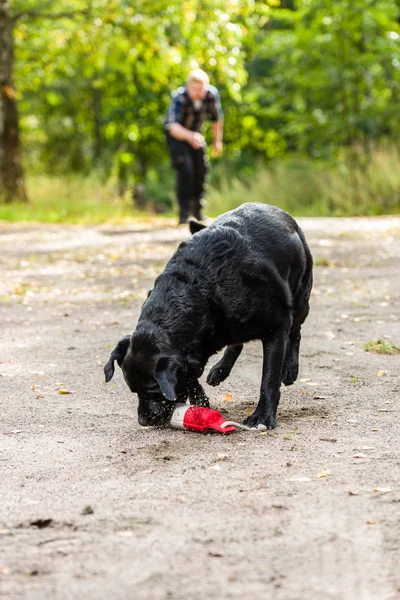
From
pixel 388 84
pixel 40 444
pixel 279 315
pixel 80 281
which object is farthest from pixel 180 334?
pixel 388 84

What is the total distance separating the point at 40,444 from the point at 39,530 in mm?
1292

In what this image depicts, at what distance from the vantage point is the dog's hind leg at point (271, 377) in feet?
15.8

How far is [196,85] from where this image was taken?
14.3 metres

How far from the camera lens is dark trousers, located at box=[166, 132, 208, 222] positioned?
14953mm

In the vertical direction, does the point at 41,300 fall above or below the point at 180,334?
below

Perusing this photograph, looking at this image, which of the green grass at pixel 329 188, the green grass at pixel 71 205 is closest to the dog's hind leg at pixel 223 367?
the green grass at pixel 71 205

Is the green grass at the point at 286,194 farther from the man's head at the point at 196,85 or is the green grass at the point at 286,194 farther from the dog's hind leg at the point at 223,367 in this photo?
the dog's hind leg at the point at 223,367

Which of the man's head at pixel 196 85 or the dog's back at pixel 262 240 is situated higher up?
the man's head at pixel 196 85

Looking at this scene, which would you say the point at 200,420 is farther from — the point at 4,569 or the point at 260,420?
the point at 4,569

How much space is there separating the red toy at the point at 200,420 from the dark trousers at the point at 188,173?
1052 centimetres

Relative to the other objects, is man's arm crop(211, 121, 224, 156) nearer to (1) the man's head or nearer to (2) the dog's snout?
(1) the man's head

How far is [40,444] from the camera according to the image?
15.3 feet

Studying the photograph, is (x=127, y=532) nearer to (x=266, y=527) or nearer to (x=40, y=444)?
(x=266, y=527)

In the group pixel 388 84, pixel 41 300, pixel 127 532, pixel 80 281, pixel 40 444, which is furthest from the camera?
pixel 388 84
